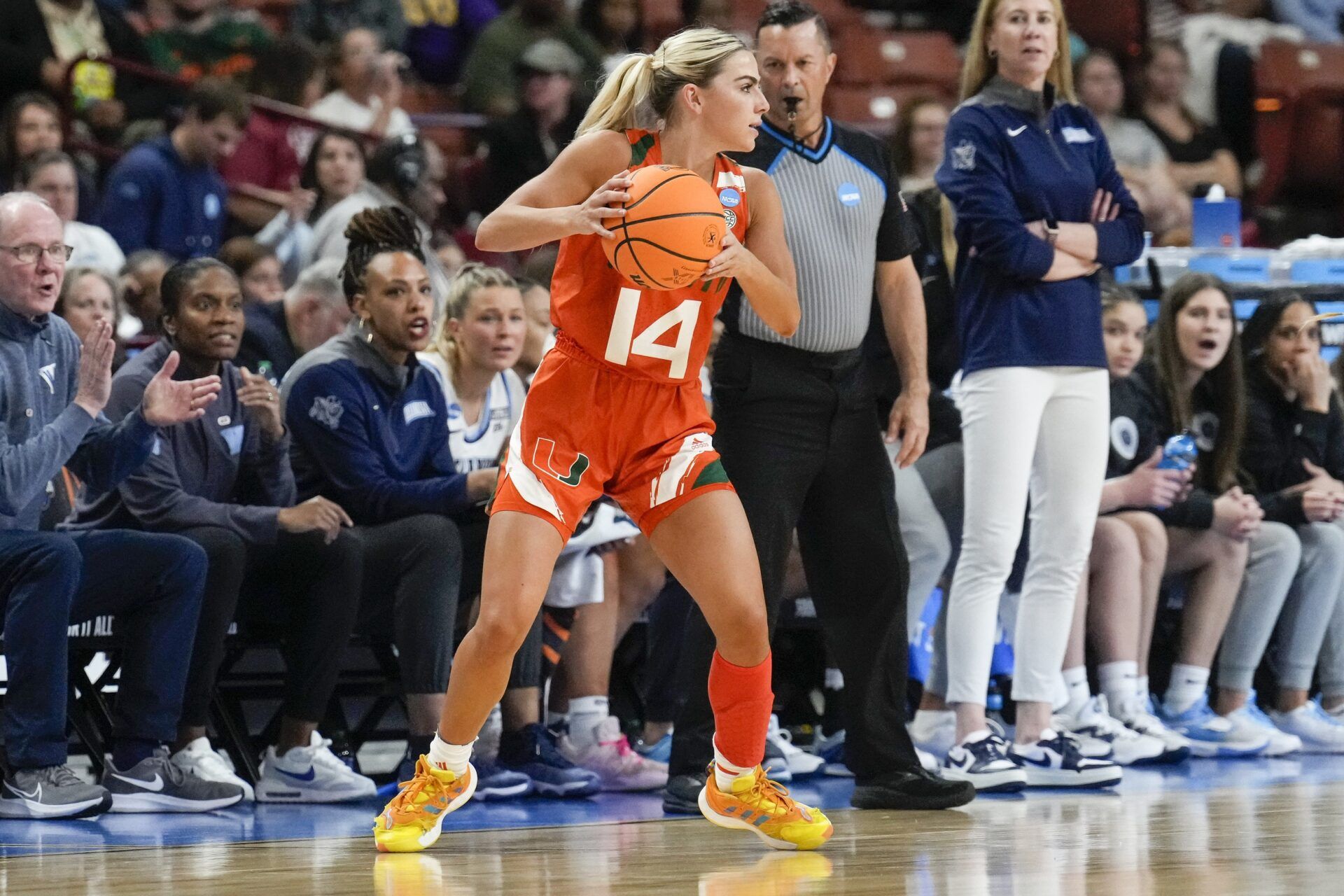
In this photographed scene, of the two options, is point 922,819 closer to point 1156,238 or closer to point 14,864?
point 14,864

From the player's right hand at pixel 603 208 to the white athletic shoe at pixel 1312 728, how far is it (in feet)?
12.9

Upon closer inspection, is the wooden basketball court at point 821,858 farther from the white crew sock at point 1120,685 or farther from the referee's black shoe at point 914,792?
the white crew sock at point 1120,685

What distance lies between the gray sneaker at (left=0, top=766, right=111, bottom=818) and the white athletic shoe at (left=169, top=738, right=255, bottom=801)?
384 mm

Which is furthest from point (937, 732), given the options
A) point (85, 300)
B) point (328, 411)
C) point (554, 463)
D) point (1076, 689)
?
point (85, 300)

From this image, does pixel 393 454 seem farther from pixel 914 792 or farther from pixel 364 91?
pixel 364 91

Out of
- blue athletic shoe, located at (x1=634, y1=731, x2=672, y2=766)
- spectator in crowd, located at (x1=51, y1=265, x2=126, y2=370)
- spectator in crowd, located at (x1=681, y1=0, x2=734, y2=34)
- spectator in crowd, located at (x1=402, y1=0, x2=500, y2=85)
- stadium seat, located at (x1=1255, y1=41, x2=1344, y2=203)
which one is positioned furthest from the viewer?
spectator in crowd, located at (x1=402, y1=0, x2=500, y2=85)

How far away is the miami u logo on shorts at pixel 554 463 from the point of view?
400 cm

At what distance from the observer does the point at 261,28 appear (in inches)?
392

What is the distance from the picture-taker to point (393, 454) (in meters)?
5.59

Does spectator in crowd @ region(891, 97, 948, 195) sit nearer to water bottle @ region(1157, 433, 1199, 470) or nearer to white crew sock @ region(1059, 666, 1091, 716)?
water bottle @ region(1157, 433, 1199, 470)

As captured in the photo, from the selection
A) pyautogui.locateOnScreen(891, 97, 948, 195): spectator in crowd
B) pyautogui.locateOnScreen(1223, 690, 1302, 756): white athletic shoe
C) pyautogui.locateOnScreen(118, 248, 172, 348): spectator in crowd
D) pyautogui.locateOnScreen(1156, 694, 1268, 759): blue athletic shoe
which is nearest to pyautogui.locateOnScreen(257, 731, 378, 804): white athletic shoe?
pyautogui.locateOnScreen(118, 248, 172, 348): spectator in crowd

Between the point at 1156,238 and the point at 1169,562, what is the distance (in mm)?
3155

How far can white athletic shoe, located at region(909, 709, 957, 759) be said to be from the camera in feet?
19.7

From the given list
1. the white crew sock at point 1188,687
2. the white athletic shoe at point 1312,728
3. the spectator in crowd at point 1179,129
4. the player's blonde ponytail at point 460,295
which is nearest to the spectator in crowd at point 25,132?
the player's blonde ponytail at point 460,295
